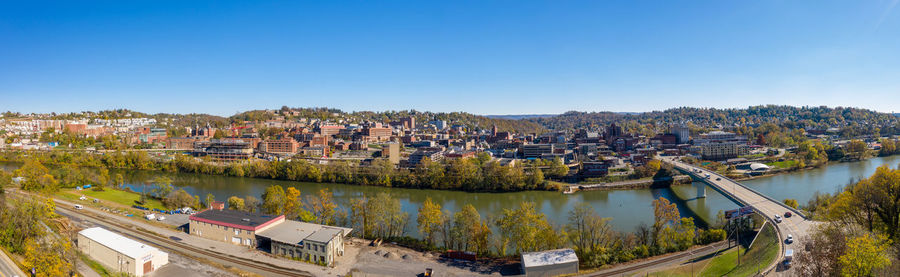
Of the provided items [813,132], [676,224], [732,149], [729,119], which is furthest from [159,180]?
[729,119]

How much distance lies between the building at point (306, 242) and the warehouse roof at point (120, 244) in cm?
193

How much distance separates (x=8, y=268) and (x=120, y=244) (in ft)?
5.47

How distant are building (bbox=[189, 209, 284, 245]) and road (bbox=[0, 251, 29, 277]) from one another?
10.1 feet

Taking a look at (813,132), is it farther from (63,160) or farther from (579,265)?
(63,160)

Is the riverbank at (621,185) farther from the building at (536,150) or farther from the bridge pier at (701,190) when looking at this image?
the building at (536,150)

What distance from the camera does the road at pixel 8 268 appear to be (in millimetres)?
5820

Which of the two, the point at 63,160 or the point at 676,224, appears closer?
the point at 676,224

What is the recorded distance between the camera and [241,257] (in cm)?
796

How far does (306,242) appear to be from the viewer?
7934 millimetres

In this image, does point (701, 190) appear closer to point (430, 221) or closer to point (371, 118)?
point (430, 221)

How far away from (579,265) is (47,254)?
853 cm

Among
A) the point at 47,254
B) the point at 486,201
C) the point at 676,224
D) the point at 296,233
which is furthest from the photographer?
the point at 486,201

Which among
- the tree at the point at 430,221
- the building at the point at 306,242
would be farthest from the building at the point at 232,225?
the tree at the point at 430,221

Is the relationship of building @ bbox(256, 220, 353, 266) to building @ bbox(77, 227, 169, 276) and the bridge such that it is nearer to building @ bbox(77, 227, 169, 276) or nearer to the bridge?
building @ bbox(77, 227, 169, 276)
